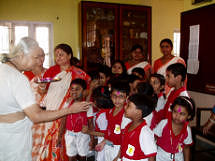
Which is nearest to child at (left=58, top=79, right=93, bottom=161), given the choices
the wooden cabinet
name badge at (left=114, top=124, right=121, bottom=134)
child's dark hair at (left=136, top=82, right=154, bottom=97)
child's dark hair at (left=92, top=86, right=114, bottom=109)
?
child's dark hair at (left=92, top=86, right=114, bottom=109)

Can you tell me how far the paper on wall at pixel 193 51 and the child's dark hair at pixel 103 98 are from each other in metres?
1.60

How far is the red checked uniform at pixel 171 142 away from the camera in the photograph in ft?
5.44

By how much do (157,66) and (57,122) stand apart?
1.87 meters

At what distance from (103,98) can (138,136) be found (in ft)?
2.49

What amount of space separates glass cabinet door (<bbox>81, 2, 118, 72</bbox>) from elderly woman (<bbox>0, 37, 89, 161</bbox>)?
2.74 metres

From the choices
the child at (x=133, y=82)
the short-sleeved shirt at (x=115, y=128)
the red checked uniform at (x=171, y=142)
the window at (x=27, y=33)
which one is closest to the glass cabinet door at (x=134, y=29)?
the window at (x=27, y=33)

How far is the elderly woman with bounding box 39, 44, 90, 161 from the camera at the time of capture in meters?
2.19

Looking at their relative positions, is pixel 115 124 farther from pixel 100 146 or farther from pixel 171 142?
pixel 171 142

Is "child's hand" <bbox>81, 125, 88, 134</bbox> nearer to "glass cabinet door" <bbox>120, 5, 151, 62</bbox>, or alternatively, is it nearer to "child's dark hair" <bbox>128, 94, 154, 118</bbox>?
"child's dark hair" <bbox>128, 94, 154, 118</bbox>

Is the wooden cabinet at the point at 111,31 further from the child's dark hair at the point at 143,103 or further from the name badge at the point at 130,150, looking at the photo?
the name badge at the point at 130,150

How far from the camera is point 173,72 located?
2041 mm

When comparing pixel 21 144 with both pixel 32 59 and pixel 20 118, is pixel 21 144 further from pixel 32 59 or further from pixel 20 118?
pixel 32 59

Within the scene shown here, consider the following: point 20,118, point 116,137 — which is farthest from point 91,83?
point 20,118

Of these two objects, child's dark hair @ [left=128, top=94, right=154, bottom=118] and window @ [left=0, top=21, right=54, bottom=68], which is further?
window @ [left=0, top=21, right=54, bottom=68]
